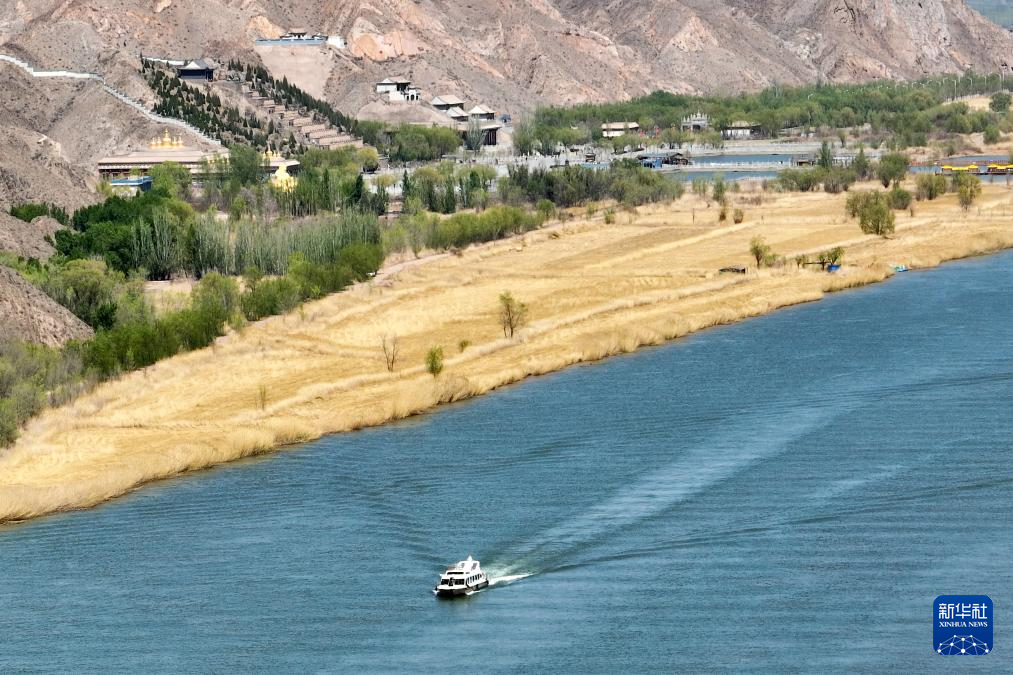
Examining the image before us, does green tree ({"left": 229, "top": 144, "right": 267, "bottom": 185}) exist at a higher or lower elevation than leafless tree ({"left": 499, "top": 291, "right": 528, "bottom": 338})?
higher

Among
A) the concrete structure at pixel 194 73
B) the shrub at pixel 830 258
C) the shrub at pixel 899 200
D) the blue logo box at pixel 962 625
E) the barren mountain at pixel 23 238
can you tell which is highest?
the concrete structure at pixel 194 73

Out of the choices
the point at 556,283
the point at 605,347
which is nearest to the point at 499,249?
the point at 556,283

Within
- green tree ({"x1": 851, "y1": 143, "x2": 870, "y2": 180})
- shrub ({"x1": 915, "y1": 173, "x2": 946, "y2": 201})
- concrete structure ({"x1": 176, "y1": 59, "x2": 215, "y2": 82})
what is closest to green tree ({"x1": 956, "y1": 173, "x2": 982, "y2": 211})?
shrub ({"x1": 915, "y1": 173, "x2": 946, "y2": 201})

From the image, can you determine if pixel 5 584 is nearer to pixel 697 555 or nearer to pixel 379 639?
pixel 379 639

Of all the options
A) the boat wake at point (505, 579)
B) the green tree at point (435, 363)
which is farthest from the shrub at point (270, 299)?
the boat wake at point (505, 579)

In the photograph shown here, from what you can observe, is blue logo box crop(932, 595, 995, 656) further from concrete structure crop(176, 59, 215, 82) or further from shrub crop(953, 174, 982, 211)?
concrete structure crop(176, 59, 215, 82)

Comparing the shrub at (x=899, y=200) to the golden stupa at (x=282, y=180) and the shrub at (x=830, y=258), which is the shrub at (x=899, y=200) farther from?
the golden stupa at (x=282, y=180)
